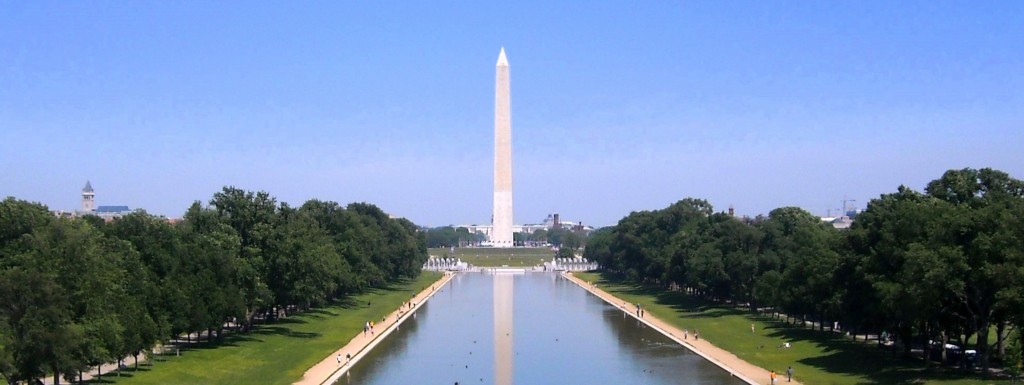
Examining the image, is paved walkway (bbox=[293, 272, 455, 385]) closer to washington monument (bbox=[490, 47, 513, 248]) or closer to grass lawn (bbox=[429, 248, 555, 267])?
washington monument (bbox=[490, 47, 513, 248])

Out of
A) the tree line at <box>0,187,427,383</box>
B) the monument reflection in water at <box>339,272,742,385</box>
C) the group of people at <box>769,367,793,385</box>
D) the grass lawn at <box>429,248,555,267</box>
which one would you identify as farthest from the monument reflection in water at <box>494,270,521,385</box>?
the grass lawn at <box>429,248,555,267</box>

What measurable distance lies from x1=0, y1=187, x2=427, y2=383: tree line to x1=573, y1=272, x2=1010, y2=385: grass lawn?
20.1m

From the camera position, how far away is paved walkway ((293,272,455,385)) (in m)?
40.6

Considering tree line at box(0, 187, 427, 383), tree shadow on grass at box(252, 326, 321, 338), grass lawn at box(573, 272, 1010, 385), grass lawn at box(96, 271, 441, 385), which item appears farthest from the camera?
tree shadow on grass at box(252, 326, 321, 338)

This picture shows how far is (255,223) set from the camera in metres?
57.0

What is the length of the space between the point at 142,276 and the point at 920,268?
26541 mm

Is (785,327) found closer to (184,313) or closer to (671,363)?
(671,363)

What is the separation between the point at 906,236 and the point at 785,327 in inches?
690

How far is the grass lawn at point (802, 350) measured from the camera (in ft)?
125

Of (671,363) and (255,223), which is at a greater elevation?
(255,223)

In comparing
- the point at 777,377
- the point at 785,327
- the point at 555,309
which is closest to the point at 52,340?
the point at 777,377

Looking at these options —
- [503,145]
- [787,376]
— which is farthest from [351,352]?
[503,145]

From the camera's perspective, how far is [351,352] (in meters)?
48.4

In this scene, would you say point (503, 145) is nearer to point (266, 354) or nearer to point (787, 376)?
point (266, 354)
